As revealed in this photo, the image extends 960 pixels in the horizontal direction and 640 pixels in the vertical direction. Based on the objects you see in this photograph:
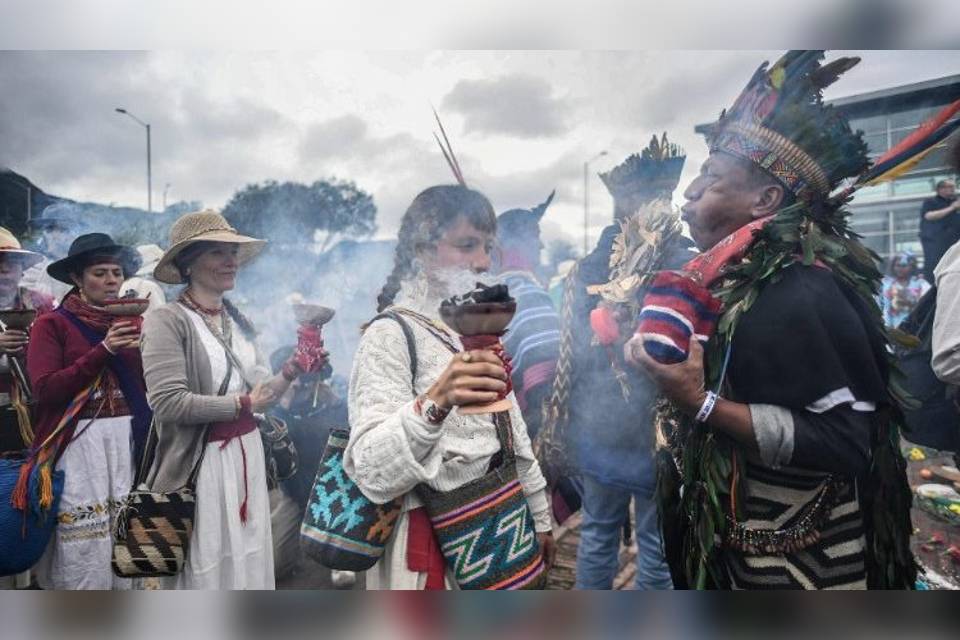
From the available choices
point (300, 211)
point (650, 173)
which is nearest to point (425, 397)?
point (300, 211)

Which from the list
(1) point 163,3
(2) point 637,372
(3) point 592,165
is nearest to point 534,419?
(2) point 637,372

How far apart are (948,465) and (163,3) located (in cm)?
431

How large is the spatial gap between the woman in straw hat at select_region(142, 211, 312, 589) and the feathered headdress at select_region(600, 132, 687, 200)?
174 centimetres

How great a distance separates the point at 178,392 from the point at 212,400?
0.16 metres

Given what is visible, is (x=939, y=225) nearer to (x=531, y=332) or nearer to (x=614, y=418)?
(x=614, y=418)

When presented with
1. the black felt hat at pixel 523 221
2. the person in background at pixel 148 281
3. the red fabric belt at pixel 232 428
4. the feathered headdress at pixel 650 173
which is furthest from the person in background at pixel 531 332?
the person in background at pixel 148 281

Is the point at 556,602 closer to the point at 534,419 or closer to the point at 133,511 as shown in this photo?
the point at 534,419

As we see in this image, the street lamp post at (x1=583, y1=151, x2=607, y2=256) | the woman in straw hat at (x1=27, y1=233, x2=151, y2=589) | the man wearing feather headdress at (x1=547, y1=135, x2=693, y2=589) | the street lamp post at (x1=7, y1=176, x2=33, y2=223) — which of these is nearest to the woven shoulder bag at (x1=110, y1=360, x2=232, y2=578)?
the woman in straw hat at (x1=27, y1=233, x2=151, y2=589)

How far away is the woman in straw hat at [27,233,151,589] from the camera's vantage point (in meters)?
2.96

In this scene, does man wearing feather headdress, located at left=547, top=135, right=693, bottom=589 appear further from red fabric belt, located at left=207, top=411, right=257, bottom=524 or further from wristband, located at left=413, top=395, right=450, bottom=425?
red fabric belt, located at left=207, top=411, right=257, bottom=524

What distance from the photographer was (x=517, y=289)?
2973mm

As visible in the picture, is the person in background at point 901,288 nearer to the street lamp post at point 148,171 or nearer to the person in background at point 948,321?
the person in background at point 948,321

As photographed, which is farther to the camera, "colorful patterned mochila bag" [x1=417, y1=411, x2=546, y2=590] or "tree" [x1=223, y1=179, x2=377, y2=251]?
"tree" [x1=223, y1=179, x2=377, y2=251]

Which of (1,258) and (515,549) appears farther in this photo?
(1,258)
